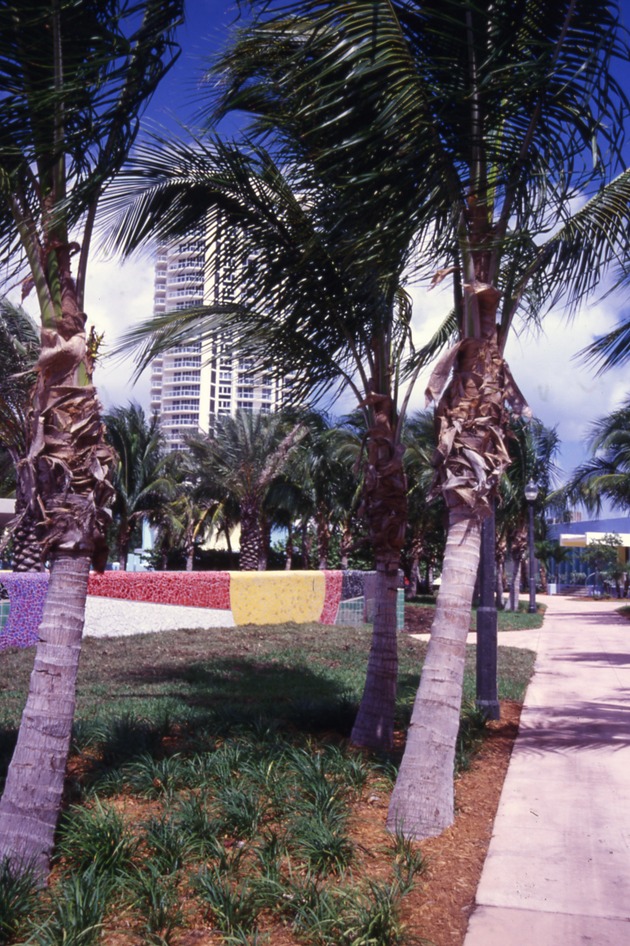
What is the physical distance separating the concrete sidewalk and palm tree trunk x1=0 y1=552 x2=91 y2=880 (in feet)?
7.22

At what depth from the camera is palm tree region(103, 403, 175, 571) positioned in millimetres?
25578

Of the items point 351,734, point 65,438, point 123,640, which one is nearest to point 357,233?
point 65,438

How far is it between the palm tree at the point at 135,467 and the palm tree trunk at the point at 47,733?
63.3 ft

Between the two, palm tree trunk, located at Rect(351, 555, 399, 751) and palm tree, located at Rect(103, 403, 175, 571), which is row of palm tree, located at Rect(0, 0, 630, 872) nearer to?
palm tree trunk, located at Rect(351, 555, 399, 751)

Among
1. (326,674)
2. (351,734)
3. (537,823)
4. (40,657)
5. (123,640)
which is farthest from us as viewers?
(123,640)

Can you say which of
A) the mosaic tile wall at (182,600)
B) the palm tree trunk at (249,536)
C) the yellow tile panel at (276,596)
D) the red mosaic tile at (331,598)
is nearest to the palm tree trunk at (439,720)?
the mosaic tile wall at (182,600)

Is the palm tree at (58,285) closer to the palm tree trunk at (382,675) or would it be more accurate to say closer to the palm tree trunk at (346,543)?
the palm tree trunk at (382,675)

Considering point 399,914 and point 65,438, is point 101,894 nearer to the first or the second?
point 399,914

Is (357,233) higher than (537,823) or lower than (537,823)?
higher

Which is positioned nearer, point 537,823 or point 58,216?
point 58,216

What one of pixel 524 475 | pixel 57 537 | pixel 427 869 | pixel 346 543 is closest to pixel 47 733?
pixel 57 537

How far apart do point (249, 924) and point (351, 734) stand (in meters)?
3.30

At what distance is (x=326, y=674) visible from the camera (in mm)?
11430

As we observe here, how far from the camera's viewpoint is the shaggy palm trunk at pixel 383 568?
7.07 m
